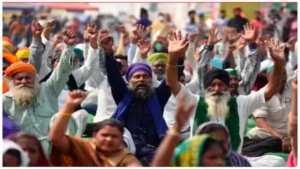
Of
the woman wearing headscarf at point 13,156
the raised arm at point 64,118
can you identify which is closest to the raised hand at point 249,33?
the raised arm at point 64,118

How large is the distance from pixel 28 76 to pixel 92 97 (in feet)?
8.91

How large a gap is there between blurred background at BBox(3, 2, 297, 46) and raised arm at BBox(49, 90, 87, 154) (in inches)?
531

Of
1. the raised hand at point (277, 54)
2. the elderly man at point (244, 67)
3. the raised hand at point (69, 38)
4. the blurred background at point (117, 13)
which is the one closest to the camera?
the raised hand at point (277, 54)

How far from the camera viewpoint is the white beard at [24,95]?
28.7 ft

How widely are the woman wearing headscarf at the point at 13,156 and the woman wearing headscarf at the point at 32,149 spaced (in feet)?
0.59

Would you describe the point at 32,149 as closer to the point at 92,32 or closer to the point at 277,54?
the point at 277,54

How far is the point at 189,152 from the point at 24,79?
2.92 m

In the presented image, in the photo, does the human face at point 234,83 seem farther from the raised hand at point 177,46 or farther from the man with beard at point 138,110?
the raised hand at point 177,46

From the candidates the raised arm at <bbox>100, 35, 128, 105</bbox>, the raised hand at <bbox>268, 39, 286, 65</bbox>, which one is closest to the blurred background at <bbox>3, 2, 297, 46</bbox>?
the raised arm at <bbox>100, 35, 128, 105</bbox>

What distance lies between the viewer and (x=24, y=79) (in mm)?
8914

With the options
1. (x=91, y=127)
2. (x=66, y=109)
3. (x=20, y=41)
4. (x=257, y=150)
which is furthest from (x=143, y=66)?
(x=20, y=41)

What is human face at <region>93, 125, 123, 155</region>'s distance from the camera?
7141 millimetres

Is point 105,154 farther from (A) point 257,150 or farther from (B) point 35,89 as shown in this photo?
(A) point 257,150

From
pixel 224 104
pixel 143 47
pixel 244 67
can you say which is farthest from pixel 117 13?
pixel 224 104
